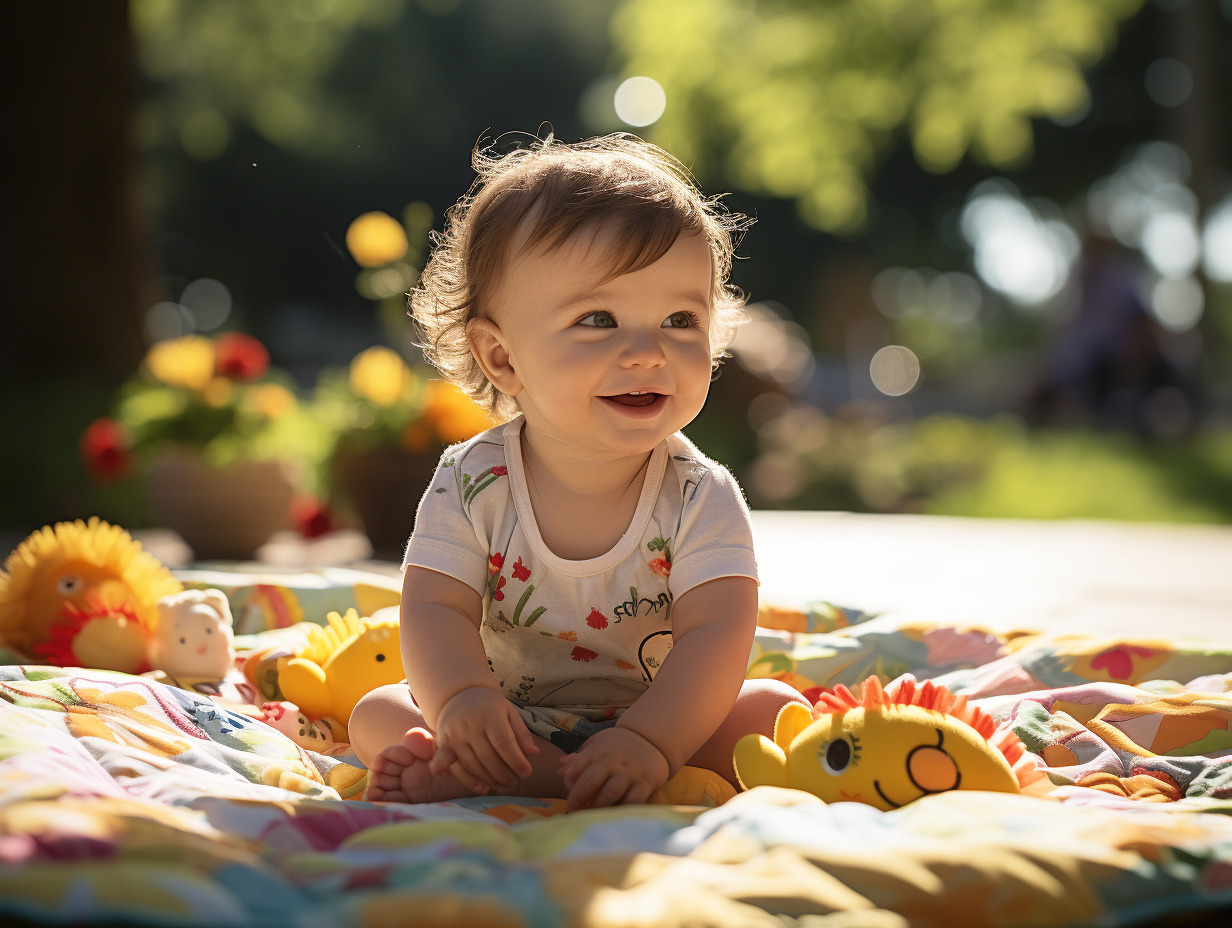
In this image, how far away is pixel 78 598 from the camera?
6.81ft

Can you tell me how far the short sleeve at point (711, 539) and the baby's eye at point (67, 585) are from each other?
1.12 m

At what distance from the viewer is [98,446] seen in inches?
157

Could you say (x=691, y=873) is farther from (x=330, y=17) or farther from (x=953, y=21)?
(x=330, y=17)

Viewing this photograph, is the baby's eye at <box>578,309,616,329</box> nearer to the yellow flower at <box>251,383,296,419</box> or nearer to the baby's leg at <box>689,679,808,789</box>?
the baby's leg at <box>689,679,808,789</box>

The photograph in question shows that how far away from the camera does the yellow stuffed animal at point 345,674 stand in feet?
6.35

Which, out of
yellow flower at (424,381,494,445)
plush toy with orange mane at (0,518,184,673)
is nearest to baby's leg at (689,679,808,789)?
plush toy with orange mane at (0,518,184,673)

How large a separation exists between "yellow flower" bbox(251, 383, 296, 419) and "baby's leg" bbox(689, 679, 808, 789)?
302 centimetres

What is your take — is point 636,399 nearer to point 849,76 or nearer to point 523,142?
point 523,142

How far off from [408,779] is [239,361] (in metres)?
3.00

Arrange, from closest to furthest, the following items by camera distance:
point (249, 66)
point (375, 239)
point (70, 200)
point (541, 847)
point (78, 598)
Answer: point (541, 847)
point (78, 598)
point (375, 239)
point (70, 200)
point (249, 66)

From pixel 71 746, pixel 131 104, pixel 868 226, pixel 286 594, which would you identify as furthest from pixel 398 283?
pixel 868 226

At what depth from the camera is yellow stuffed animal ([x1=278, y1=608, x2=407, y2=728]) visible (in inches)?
76.2

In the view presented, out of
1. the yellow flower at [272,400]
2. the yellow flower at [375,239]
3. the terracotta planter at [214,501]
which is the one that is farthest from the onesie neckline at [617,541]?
the yellow flower at [272,400]

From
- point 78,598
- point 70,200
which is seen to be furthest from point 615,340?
point 70,200
